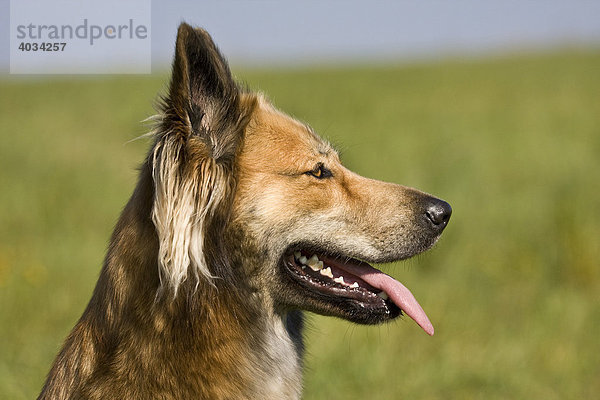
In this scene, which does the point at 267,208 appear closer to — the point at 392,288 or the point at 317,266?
the point at 317,266

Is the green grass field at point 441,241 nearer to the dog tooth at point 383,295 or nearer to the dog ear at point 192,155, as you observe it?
the dog ear at point 192,155

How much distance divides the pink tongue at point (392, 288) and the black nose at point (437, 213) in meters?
0.35

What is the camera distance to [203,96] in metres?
2.64

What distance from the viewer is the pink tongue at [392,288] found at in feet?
9.89

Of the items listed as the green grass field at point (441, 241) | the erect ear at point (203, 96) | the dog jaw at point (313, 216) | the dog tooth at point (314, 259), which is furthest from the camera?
the green grass field at point (441, 241)

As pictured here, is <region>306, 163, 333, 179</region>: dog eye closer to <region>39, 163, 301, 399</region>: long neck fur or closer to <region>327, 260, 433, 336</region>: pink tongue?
<region>327, 260, 433, 336</region>: pink tongue

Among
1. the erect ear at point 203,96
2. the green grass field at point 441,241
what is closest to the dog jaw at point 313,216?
the erect ear at point 203,96

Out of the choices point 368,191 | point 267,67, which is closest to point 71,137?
point 368,191

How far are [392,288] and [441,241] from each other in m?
4.66

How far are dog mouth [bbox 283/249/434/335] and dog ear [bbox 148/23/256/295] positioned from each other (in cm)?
46

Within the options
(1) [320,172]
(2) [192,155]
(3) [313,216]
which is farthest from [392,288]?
(2) [192,155]

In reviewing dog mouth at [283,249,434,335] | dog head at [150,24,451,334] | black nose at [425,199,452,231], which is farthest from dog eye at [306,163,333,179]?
black nose at [425,199,452,231]

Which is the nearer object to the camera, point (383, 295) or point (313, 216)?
point (313, 216)

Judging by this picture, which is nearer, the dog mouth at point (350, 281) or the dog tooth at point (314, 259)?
the dog mouth at point (350, 281)
